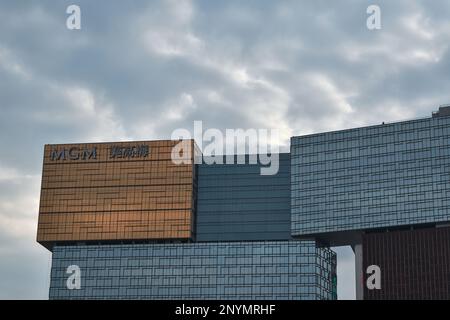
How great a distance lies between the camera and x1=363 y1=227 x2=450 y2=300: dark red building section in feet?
612

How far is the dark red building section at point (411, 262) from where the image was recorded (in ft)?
612

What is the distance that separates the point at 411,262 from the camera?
624 feet
